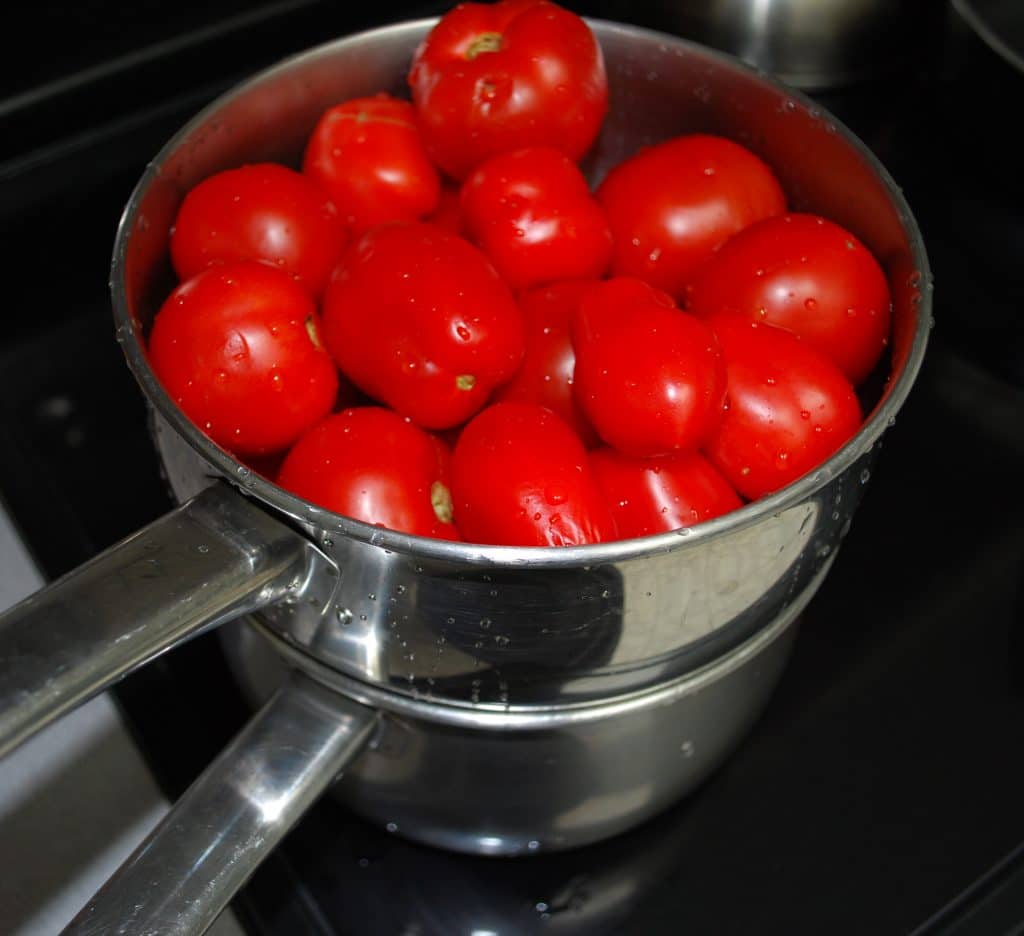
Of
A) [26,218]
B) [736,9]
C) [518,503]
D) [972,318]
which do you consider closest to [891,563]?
[972,318]

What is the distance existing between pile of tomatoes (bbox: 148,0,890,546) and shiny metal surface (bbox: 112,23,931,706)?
0.03m

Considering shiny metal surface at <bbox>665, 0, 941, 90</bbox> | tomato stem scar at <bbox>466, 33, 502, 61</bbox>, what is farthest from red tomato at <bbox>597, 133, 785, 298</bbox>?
shiny metal surface at <bbox>665, 0, 941, 90</bbox>

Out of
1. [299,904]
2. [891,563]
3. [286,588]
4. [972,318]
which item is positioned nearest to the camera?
[286,588]

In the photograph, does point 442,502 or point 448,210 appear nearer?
point 442,502

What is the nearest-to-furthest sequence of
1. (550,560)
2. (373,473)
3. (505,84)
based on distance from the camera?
(550,560)
(373,473)
(505,84)

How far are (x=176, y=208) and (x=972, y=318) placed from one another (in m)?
0.56

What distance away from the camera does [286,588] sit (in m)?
0.45

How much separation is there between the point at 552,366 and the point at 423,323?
0.08m

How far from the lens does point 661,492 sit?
0.51m

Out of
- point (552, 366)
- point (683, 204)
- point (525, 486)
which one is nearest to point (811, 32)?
point (683, 204)

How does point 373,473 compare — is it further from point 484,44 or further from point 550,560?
point 484,44

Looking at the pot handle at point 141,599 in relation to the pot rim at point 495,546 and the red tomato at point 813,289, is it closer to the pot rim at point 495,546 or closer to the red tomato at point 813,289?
the pot rim at point 495,546

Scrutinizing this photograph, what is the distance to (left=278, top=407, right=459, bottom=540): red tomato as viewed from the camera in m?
0.50

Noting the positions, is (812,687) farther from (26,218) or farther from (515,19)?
(26,218)
